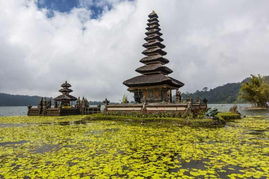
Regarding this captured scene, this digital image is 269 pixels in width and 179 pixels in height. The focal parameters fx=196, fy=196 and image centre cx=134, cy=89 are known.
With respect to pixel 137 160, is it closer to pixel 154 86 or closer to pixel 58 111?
pixel 154 86

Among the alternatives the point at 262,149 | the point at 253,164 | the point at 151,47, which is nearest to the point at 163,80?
the point at 151,47

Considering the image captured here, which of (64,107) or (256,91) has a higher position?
(256,91)

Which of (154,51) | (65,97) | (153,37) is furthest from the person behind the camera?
(65,97)

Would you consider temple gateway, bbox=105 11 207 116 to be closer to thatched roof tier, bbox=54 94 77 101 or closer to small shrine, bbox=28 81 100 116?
small shrine, bbox=28 81 100 116

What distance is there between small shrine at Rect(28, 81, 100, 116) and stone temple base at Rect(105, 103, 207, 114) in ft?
47.7

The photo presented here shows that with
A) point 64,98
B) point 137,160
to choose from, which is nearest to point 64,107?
point 64,98

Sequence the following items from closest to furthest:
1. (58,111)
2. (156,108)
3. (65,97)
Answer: (156,108)
(58,111)
(65,97)

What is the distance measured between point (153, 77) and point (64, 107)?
73.9 ft

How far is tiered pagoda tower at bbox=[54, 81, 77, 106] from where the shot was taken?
1786 inches

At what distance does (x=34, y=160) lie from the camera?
7.59 m

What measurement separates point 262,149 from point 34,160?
9.81 metres

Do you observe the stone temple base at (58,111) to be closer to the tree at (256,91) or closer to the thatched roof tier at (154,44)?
the thatched roof tier at (154,44)

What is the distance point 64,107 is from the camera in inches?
1694

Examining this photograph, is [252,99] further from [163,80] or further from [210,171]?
[210,171]
